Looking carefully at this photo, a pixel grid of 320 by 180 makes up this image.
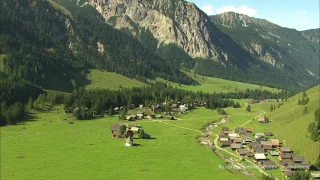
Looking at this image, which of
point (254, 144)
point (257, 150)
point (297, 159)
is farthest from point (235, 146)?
point (297, 159)

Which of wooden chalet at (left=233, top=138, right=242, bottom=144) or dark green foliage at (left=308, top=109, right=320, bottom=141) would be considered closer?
dark green foliage at (left=308, top=109, right=320, bottom=141)

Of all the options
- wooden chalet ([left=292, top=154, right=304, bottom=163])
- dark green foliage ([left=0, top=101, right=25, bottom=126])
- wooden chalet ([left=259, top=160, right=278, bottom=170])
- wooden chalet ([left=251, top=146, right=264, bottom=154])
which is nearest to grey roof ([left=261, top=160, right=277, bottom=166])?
wooden chalet ([left=259, top=160, right=278, bottom=170])

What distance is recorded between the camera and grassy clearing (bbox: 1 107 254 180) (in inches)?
3819

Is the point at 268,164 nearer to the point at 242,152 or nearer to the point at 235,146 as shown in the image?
the point at 242,152

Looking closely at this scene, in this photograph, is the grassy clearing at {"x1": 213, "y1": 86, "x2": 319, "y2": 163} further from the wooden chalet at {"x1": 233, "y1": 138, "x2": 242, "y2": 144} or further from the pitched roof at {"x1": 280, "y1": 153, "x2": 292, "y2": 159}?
the wooden chalet at {"x1": 233, "y1": 138, "x2": 242, "y2": 144}

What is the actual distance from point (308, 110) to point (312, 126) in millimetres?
38334

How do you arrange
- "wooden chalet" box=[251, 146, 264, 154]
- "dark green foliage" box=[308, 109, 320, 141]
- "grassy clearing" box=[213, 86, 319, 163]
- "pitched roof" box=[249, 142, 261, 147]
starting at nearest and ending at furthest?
"dark green foliage" box=[308, 109, 320, 141] < "grassy clearing" box=[213, 86, 319, 163] < "wooden chalet" box=[251, 146, 264, 154] < "pitched roof" box=[249, 142, 261, 147]

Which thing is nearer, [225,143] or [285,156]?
[285,156]

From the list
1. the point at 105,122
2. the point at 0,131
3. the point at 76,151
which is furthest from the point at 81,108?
the point at 76,151

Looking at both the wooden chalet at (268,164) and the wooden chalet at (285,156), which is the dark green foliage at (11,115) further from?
the wooden chalet at (285,156)

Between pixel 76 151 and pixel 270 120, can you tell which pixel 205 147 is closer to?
pixel 76 151

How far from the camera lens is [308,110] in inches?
6565

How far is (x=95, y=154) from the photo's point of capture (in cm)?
11581

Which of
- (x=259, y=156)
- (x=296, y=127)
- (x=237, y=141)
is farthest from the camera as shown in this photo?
(x=296, y=127)
